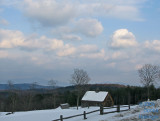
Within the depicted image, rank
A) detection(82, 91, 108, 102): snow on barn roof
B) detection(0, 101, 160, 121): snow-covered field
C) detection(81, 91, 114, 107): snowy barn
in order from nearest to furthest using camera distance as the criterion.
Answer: detection(0, 101, 160, 121): snow-covered field → detection(81, 91, 114, 107): snowy barn → detection(82, 91, 108, 102): snow on barn roof

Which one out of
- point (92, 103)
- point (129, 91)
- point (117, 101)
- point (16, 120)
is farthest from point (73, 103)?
point (16, 120)

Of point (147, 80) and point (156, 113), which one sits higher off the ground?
point (147, 80)

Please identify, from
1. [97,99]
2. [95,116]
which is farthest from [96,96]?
[95,116]

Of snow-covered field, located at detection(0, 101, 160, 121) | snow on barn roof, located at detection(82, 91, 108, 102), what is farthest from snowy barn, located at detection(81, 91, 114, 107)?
snow-covered field, located at detection(0, 101, 160, 121)

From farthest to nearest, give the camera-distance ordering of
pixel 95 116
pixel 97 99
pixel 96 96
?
pixel 96 96 → pixel 97 99 → pixel 95 116

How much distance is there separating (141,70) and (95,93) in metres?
15.2

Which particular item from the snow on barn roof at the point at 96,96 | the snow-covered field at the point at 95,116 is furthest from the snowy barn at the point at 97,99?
the snow-covered field at the point at 95,116

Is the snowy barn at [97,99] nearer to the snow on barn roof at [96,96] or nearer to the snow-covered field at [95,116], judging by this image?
the snow on barn roof at [96,96]

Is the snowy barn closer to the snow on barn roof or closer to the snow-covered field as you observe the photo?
the snow on barn roof

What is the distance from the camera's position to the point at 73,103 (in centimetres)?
8425

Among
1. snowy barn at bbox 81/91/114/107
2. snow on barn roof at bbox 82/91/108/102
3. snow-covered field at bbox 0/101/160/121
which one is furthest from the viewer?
snow on barn roof at bbox 82/91/108/102

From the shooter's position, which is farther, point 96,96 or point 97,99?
point 96,96

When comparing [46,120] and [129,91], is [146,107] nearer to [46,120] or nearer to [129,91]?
[46,120]

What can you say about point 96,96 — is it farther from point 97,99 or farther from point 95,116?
point 95,116
